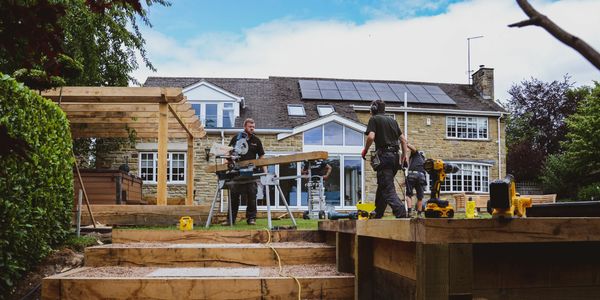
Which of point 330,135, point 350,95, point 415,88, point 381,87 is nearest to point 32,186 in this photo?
point 330,135

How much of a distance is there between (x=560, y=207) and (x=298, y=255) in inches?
106

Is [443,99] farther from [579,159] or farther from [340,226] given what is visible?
[340,226]

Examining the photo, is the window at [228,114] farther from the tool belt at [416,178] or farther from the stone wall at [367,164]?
the tool belt at [416,178]

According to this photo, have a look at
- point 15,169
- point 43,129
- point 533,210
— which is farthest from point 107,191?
point 533,210

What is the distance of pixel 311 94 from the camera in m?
26.2

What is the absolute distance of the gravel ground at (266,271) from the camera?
443 cm

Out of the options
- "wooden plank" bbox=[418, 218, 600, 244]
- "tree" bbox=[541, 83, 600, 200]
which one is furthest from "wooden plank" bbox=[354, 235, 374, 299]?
"tree" bbox=[541, 83, 600, 200]

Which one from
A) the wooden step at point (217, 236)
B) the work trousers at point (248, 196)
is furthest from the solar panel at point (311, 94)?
the wooden step at point (217, 236)

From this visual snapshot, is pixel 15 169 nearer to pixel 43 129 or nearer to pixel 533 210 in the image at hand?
pixel 43 129

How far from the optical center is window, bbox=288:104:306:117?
24.4 metres

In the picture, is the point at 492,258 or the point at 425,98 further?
the point at 425,98

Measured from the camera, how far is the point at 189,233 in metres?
6.06

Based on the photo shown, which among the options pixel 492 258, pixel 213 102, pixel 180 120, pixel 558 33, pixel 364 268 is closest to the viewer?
pixel 558 33

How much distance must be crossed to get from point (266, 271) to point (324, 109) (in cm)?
2032
